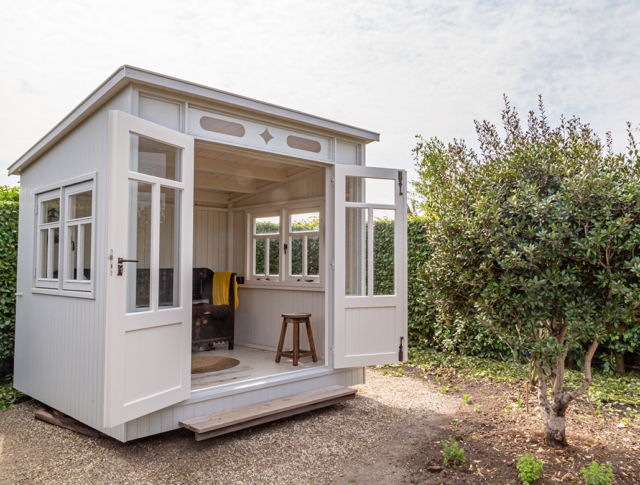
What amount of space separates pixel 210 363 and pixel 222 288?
124 centimetres

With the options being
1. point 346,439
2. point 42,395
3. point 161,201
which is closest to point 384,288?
point 346,439

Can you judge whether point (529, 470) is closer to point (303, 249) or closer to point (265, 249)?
point (303, 249)

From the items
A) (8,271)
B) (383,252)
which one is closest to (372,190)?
(383,252)

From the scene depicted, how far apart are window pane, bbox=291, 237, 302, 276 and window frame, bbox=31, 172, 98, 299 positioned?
2.81 metres

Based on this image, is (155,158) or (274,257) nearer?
(155,158)

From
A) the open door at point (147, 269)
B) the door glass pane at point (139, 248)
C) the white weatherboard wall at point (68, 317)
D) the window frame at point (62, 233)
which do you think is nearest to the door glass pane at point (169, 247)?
the open door at point (147, 269)

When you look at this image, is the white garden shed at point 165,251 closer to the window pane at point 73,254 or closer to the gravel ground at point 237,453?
the window pane at point 73,254

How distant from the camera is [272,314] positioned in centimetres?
606

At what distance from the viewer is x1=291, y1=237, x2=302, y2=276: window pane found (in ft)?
18.9

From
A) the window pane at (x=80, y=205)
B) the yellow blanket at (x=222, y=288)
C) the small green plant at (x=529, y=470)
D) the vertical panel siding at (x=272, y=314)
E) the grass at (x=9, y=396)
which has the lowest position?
the grass at (x=9, y=396)

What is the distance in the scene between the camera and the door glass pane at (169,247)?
3.22 meters

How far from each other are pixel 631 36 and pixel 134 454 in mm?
8814

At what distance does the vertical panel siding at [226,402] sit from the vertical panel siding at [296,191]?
2276 mm

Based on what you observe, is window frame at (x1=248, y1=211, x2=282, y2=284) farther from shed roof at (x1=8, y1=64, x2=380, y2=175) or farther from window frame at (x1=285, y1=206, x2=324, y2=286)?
shed roof at (x1=8, y1=64, x2=380, y2=175)
